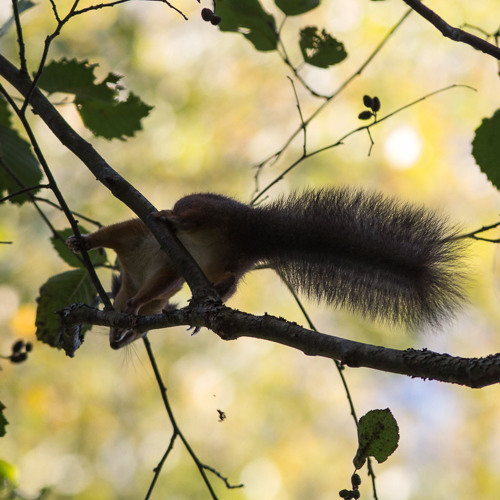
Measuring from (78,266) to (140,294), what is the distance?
0.26 m

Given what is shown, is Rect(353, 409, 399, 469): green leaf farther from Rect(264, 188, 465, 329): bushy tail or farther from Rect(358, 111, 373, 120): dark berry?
Rect(358, 111, 373, 120): dark berry

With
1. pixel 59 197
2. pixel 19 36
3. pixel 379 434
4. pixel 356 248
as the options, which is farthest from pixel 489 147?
pixel 19 36

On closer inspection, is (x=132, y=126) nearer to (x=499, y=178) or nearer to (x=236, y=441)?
(x=499, y=178)

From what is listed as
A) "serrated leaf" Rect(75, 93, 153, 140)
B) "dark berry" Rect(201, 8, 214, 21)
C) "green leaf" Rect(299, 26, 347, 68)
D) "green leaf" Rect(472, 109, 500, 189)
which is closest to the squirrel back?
"green leaf" Rect(472, 109, 500, 189)

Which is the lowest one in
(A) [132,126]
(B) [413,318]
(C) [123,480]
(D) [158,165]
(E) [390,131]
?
(B) [413,318]

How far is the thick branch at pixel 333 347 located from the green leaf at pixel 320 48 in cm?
111

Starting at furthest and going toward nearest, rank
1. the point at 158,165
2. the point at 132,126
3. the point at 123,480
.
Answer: the point at 158,165 → the point at 123,480 → the point at 132,126

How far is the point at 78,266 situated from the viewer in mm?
2500

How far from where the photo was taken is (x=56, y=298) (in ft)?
7.72

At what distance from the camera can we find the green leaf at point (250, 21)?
6.83ft

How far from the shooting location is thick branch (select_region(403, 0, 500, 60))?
5.32 feet

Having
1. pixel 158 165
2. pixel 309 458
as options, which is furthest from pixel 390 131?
pixel 309 458

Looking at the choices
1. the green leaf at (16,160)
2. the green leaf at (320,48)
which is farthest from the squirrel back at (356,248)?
the green leaf at (16,160)

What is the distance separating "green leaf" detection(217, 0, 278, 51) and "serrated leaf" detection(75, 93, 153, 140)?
1.60ft
